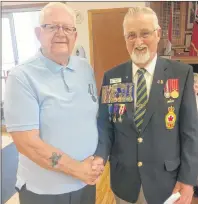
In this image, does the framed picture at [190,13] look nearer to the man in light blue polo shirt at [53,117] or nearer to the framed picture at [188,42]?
the framed picture at [188,42]

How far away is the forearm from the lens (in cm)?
102

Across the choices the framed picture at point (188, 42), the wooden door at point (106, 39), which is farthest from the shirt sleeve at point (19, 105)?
the wooden door at point (106, 39)

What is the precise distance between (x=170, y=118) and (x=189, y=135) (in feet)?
0.35

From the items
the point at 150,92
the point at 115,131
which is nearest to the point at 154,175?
the point at 115,131

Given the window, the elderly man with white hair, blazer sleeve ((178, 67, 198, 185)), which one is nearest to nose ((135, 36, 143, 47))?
the elderly man with white hair

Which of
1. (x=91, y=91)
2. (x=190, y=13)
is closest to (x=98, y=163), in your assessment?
(x=91, y=91)

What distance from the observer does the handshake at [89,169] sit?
1105 mm

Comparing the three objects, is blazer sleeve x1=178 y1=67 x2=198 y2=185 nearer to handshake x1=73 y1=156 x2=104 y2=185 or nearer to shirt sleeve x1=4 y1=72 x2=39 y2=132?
handshake x1=73 y1=156 x2=104 y2=185

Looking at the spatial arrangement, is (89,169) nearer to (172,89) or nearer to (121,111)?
(121,111)

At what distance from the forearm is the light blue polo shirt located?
35mm

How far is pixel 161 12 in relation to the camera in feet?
5.09

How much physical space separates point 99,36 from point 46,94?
211cm

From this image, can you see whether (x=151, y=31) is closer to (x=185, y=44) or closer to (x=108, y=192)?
(x=185, y=44)

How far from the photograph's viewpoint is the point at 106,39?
9.68ft
